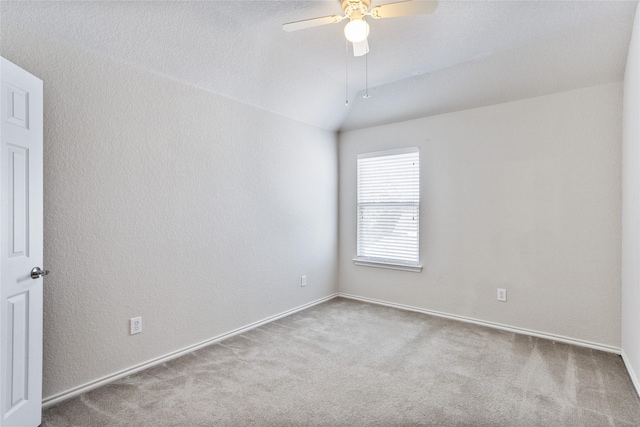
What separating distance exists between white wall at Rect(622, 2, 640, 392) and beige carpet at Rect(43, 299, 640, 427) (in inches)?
10.5

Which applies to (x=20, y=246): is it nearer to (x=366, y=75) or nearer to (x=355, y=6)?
(x=355, y=6)

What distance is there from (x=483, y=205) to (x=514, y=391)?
188 cm

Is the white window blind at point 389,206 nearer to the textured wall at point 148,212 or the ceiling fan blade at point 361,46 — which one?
the textured wall at point 148,212

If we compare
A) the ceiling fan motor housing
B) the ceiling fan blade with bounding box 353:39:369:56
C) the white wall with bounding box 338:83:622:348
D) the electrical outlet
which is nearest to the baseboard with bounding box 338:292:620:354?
the white wall with bounding box 338:83:622:348

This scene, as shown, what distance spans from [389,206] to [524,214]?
1.49 meters

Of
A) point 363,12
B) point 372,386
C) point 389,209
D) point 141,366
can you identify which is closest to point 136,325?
point 141,366

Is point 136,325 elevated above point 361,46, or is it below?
below

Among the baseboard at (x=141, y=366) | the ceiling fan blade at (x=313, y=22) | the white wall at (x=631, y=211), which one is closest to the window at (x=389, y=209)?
the baseboard at (x=141, y=366)

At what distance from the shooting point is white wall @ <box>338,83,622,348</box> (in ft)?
9.32

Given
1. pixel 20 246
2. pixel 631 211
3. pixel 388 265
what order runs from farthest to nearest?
Answer: pixel 388 265 < pixel 631 211 < pixel 20 246

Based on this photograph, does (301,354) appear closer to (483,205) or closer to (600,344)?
(483,205)

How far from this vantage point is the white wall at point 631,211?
7.09 feet

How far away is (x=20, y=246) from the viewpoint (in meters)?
1.71

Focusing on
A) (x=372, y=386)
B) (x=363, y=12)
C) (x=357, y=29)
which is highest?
(x=363, y=12)
